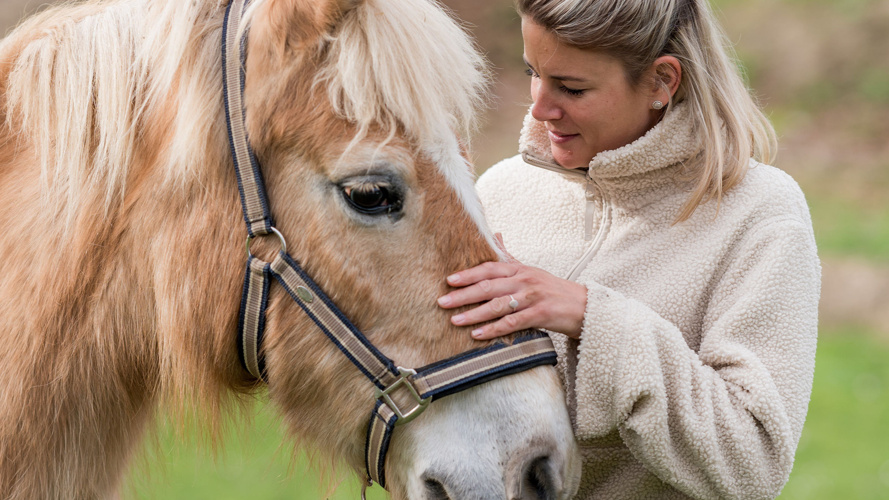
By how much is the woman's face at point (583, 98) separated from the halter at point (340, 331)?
63 cm

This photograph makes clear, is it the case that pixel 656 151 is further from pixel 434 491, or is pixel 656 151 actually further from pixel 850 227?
pixel 850 227

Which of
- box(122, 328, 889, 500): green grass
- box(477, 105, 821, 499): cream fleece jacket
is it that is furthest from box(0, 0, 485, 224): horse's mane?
box(122, 328, 889, 500): green grass

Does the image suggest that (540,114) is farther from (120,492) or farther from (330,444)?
(120,492)

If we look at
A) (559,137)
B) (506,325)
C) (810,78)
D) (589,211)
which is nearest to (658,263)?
(589,211)

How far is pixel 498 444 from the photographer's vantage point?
1.77 metres

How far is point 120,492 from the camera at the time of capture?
7.45ft

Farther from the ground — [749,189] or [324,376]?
[749,189]

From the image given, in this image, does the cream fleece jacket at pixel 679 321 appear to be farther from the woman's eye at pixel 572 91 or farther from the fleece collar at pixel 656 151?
the woman's eye at pixel 572 91

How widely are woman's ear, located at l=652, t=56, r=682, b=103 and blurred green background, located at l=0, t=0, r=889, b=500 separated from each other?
1.41 ft

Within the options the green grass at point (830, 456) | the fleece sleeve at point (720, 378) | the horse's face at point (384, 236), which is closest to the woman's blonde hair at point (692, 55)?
the fleece sleeve at point (720, 378)

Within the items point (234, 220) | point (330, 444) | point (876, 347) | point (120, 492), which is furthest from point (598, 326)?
point (876, 347)

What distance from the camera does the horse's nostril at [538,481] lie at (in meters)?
1.77

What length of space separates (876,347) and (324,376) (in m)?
7.61

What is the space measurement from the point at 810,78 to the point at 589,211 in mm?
13835
